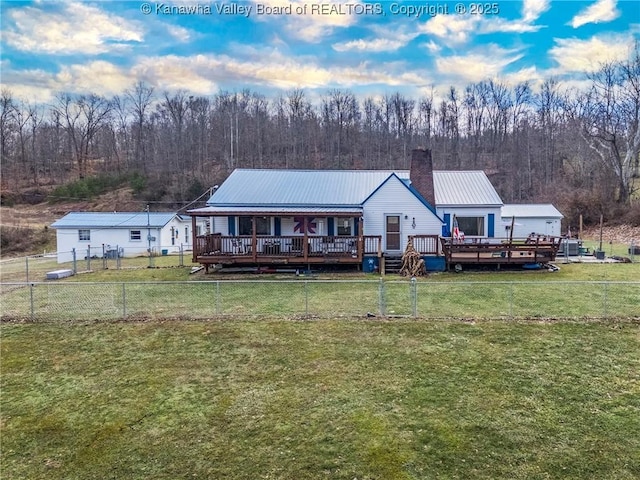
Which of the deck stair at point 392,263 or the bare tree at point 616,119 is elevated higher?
the bare tree at point 616,119

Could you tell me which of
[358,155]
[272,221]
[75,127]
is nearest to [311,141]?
[358,155]

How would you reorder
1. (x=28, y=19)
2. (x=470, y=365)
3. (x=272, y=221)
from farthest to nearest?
1. (x=272, y=221)
2. (x=28, y=19)
3. (x=470, y=365)

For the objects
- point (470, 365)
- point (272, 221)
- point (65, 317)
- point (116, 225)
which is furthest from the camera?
point (116, 225)

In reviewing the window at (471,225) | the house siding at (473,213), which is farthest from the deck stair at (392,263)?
the window at (471,225)

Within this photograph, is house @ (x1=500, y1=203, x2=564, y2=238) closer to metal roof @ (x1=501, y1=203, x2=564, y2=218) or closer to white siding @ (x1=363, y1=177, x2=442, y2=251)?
metal roof @ (x1=501, y1=203, x2=564, y2=218)

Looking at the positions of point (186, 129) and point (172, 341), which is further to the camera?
point (186, 129)

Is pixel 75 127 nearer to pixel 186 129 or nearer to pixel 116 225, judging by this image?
pixel 186 129

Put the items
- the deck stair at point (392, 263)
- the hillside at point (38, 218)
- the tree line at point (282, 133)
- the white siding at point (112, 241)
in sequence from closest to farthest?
the deck stair at point (392, 263), the white siding at point (112, 241), the hillside at point (38, 218), the tree line at point (282, 133)

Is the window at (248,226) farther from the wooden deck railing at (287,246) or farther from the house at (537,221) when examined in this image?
the house at (537,221)
